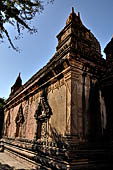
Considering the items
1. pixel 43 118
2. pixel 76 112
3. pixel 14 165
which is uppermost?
pixel 76 112

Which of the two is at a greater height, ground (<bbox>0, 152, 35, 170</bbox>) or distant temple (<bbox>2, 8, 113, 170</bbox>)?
distant temple (<bbox>2, 8, 113, 170</bbox>)

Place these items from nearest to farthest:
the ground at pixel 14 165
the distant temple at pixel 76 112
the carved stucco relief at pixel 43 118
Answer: the distant temple at pixel 76 112 → the ground at pixel 14 165 → the carved stucco relief at pixel 43 118

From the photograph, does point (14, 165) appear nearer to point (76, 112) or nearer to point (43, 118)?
point (43, 118)

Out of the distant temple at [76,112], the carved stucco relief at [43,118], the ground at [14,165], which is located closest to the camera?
the distant temple at [76,112]

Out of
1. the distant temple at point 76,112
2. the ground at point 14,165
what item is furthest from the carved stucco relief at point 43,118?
the ground at point 14,165

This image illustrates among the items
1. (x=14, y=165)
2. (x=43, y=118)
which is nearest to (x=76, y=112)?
(x=43, y=118)

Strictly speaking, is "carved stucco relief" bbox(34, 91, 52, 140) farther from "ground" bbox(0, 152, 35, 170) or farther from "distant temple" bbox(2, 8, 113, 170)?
"ground" bbox(0, 152, 35, 170)

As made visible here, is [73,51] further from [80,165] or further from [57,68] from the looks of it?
[80,165]

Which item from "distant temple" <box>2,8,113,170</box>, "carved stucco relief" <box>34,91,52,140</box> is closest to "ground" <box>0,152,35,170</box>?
"distant temple" <box>2,8,113,170</box>

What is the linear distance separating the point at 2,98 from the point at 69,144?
26679 millimetres

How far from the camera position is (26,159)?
287 inches

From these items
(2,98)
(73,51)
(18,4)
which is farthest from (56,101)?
(2,98)

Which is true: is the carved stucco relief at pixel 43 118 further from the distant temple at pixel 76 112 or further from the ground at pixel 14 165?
the ground at pixel 14 165

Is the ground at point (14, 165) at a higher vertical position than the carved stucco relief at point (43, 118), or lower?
lower
